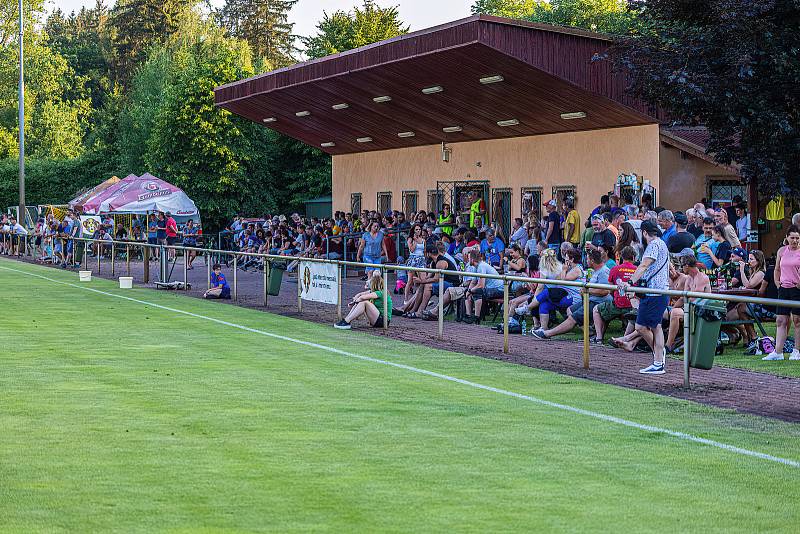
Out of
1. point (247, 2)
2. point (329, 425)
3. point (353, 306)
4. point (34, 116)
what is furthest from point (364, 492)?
point (247, 2)

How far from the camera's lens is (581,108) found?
26188 mm

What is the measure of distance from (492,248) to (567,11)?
147 feet

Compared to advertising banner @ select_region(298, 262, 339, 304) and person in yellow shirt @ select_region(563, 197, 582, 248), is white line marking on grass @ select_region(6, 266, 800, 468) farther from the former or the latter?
person in yellow shirt @ select_region(563, 197, 582, 248)

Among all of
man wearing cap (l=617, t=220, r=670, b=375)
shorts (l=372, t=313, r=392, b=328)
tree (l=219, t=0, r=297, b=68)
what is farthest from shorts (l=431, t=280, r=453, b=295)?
tree (l=219, t=0, r=297, b=68)

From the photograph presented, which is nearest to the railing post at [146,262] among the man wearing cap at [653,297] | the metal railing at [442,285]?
the metal railing at [442,285]

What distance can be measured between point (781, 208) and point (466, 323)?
821 centimetres

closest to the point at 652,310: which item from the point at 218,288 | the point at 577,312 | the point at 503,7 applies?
the point at 577,312

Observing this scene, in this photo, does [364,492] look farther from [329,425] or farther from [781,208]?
[781,208]

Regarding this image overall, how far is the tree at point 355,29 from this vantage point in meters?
59.4

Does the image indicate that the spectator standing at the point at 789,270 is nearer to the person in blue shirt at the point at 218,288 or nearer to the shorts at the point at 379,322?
the shorts at the point at 379,322

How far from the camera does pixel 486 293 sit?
55.0 feet

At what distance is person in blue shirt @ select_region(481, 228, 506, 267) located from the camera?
71.4 feet

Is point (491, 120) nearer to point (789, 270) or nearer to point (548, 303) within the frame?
point (548, 303)

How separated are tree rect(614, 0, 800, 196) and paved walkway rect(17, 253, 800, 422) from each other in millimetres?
6543
